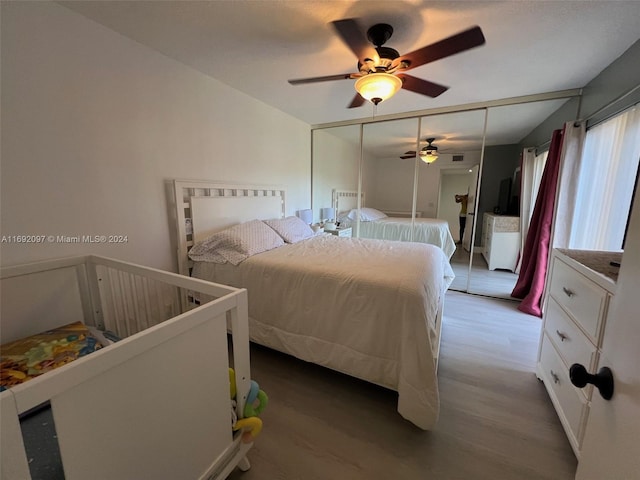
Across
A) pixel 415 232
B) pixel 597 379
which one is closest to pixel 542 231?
pixel 415 232

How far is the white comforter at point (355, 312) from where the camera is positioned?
56.1 inches

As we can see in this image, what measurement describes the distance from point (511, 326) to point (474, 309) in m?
0.41

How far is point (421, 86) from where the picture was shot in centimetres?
198

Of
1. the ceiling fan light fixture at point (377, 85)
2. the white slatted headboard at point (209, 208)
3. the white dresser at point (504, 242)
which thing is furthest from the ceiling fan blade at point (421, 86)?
the white dresser at point (504, 242)

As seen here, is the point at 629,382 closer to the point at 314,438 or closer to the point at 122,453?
the point at 122,453

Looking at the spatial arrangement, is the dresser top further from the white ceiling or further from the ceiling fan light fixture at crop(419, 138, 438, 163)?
the ceiling fan light fixture at crop(419, 138, 438, 163)

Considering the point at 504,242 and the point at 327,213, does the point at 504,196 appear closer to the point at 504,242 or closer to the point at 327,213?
the point at 504,242

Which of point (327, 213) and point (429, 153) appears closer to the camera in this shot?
point (429, 153)

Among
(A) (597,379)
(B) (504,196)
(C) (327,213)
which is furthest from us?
(B) (504,196)

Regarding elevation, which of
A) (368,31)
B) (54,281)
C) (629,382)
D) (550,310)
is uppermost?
(368,31)

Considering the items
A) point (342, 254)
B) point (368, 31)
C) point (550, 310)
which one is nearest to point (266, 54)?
point (368, 31)

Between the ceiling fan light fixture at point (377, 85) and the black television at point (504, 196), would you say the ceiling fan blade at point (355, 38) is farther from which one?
the black television at point (504, 196)

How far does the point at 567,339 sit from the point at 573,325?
0.37 feet

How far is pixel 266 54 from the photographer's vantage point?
2020mm
